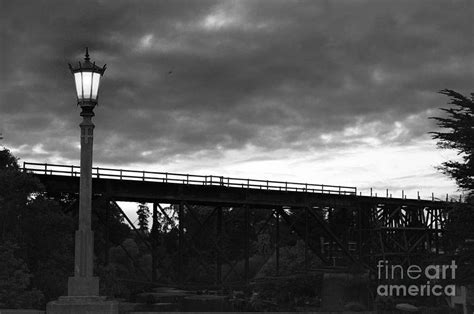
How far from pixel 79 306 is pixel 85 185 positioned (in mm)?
1883

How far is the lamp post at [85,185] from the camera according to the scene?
36.6ft

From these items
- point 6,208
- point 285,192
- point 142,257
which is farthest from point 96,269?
point 142,257

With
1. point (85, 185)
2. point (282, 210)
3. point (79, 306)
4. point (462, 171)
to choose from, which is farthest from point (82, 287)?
point (282, 210)

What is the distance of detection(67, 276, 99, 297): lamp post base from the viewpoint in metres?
11.1

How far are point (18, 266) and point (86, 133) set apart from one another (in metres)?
26.4

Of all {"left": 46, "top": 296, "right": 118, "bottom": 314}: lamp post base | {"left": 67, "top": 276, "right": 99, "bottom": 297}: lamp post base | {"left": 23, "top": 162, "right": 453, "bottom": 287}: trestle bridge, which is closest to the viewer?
{"left": 46, "top": 296, "right": 118, "bottom": 314}: lamp post base

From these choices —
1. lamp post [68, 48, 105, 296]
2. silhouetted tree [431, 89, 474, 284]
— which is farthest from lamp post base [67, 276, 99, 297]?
silhouetted tree [431, 89, 474, 284]

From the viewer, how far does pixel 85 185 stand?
11.5 meters

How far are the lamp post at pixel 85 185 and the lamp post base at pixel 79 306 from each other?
6.3 inches

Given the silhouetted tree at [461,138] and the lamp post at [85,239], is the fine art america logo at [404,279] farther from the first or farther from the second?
the lamp post at [85,239]

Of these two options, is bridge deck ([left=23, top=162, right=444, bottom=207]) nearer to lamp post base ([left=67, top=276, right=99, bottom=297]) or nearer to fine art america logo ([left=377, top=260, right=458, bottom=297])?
fine art america logo ([left=377, top=260, right=458, bottom=297])

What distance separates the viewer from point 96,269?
142 ft

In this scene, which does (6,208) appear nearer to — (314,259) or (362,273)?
(362,273)

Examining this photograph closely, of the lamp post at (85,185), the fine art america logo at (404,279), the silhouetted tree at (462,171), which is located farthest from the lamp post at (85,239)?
the fine art america logo at (404,279)
